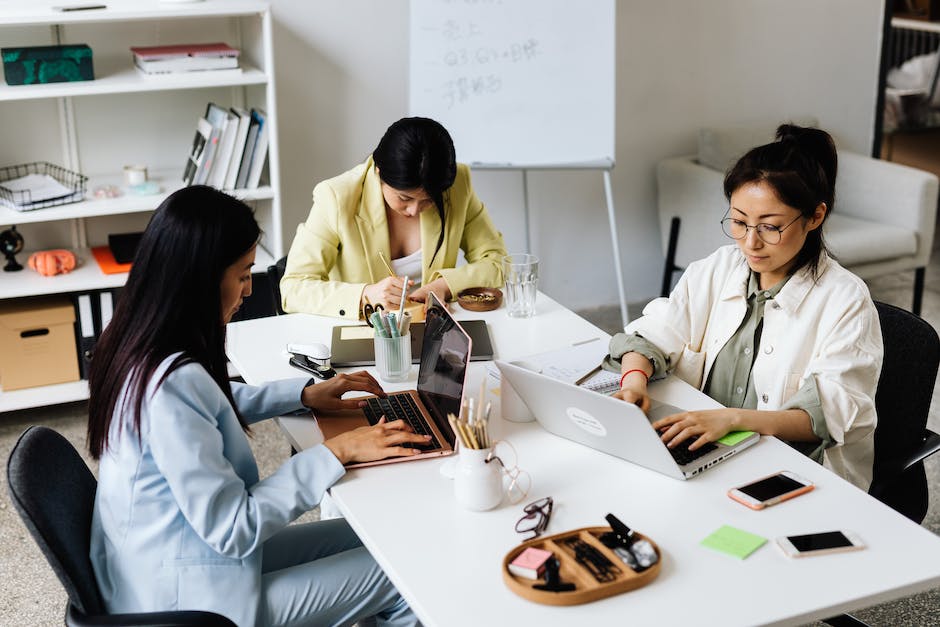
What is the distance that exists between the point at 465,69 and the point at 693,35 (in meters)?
1.18

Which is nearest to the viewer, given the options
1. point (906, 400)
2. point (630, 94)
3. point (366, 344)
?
point (906, 400)

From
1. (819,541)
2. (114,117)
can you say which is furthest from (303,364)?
(114,117)

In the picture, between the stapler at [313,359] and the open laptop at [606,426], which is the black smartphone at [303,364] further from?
the open laptop at [606,426]

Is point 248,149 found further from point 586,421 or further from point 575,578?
point 575,578

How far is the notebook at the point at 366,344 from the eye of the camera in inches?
87.6

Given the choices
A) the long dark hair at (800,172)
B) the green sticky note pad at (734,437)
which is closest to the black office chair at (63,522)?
the green sticky note pad at (734,437)

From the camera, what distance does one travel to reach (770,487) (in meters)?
1.67

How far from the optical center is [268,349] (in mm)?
2326

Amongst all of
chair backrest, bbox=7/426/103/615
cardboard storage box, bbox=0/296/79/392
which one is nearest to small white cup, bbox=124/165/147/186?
cardboard storage box, bbox=0/296/79/392

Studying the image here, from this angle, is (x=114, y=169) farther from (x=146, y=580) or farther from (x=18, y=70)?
(x=146, y=580)

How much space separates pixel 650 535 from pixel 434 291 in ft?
3.78

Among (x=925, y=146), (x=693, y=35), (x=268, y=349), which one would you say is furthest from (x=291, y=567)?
Answer: (x=925, y=146)

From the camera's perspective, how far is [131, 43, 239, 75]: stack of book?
3.30 metres

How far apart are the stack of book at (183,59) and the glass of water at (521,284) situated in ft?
4.58
